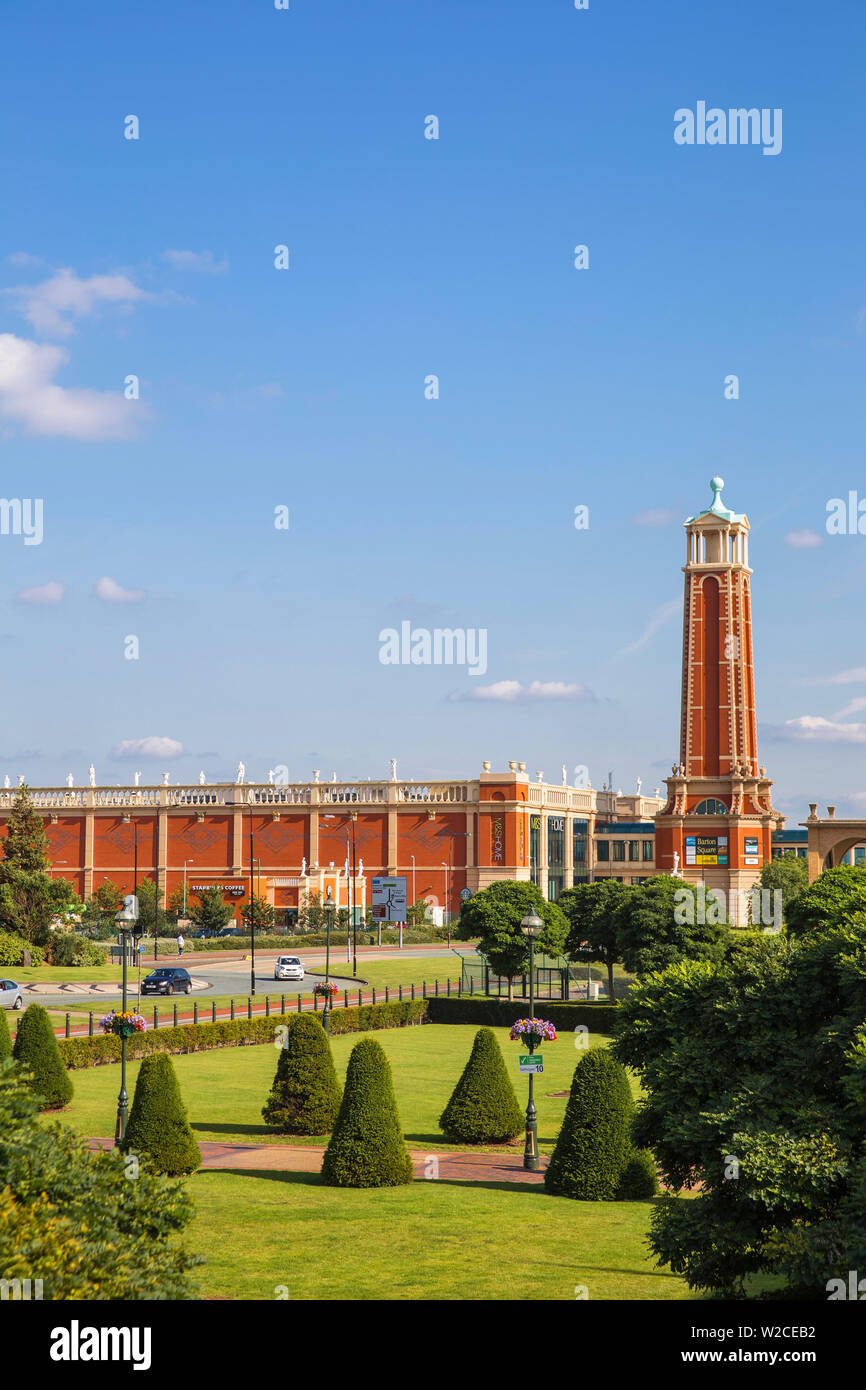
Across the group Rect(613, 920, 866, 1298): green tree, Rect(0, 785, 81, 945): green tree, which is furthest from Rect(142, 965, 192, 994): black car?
Rect(613, 920, 866, 1298): green tree

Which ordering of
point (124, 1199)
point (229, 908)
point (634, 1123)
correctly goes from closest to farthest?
point (124, 1199), point (634, 1123), point (229, 908)

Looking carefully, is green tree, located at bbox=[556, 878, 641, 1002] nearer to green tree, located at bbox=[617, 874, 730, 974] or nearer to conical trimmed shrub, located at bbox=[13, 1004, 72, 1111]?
green tree, located at bbox=[617, 874, 730, 974]

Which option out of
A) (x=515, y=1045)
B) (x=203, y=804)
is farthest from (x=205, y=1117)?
(x=203, y=804)

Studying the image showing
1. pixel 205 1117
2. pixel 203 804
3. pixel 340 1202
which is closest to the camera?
pixel 340 1202

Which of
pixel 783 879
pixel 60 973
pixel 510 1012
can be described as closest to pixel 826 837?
pixel 783 879

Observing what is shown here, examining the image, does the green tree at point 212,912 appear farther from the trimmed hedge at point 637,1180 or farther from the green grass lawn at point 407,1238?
the trimmed hedge at point 637,1180

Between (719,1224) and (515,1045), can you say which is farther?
(515,1045)
